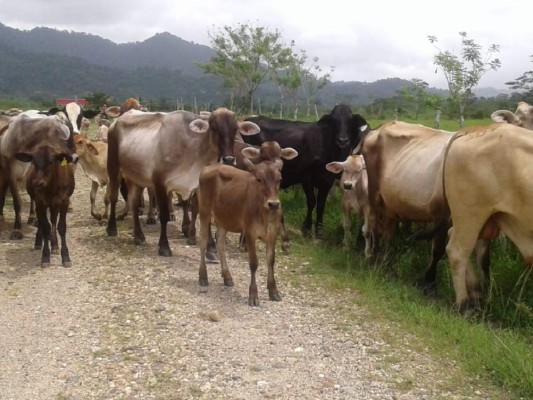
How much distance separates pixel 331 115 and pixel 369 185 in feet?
7.25

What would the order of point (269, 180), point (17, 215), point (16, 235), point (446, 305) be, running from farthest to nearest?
point (17, 215) < point (16, 235) < point (446, 305) < point (269, 180)

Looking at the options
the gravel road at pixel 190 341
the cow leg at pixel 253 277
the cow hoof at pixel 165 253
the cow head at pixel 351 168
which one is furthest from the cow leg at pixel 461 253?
the cow hoof at pixel 165 253

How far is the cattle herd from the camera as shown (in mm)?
5473

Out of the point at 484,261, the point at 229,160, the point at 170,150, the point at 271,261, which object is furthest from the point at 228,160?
the point at 484,261

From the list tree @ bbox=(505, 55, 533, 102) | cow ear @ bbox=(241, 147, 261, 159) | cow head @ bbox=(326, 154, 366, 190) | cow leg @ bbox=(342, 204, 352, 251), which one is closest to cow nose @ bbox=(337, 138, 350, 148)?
cow head @ bbox=(326, 154, 366, 190)

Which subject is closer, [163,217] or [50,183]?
[50,183]

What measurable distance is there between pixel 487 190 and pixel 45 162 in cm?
494

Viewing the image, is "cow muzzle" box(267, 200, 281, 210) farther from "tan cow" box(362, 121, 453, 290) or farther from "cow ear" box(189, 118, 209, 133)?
"cow ear" box(189, 118, 209, 133)

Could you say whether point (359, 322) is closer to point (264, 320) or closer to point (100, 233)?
point (264, 320)

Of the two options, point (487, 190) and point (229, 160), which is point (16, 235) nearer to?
point (229, 160)

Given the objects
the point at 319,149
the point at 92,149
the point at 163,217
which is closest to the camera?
the point at 163,217

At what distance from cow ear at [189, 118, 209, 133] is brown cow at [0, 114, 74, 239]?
159cm

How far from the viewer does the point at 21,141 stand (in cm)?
808

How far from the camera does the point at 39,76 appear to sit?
133250 mm
